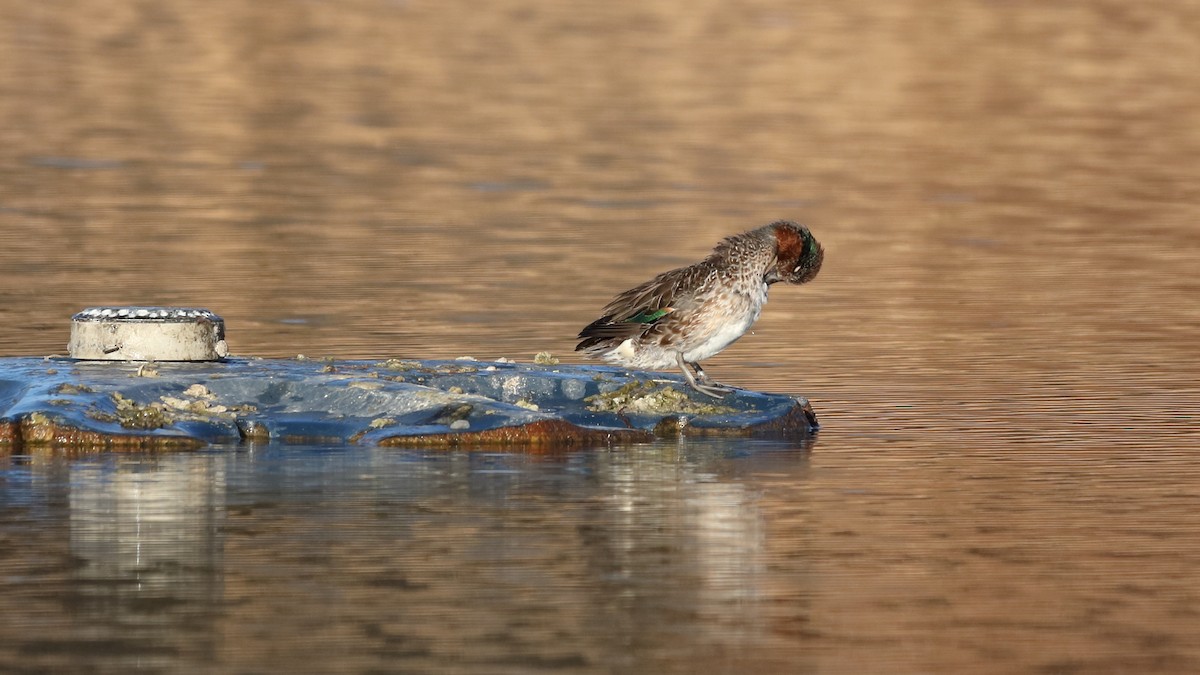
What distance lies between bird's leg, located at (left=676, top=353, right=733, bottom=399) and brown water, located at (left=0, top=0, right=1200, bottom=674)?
782 mm

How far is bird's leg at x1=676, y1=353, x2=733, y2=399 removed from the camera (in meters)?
14.8

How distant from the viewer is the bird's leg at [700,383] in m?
14.8

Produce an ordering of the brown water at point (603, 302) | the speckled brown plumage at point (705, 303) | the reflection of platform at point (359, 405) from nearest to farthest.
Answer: the brown water at point (603, 302) < the reflection of platform at point (359, 405) < the speckled brown plumage at point (705, 303)

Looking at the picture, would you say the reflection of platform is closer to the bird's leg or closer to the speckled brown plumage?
the bird's leg

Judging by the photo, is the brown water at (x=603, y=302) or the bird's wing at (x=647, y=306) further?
the bird's wing at (x=647, y=306)

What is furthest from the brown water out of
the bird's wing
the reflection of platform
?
the bird's wing

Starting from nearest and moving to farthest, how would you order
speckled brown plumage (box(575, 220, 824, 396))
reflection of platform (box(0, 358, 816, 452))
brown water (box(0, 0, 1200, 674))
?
1. brown water (box(0, 0, 1200, 674))
2. reflection of platform (box(0, 358, 816, 452))
3. speckled brown plumage (box(575, 220, 824, 396))

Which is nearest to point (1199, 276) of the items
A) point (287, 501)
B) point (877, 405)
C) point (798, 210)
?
point (798, 210)

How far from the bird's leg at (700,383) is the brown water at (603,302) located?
2.57 feet

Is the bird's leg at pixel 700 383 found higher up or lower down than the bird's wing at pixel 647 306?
lower down

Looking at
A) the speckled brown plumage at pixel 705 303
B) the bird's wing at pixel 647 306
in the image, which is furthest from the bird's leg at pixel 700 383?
the bird's wing at pixel 647 306

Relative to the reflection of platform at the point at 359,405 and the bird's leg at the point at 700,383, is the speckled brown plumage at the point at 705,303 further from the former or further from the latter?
the reflection of platform at the point at 359,405

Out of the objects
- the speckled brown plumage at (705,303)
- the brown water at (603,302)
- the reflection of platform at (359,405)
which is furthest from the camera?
the speckled brown plumage at (705,303)

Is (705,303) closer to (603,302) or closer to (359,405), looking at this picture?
(359,405)
